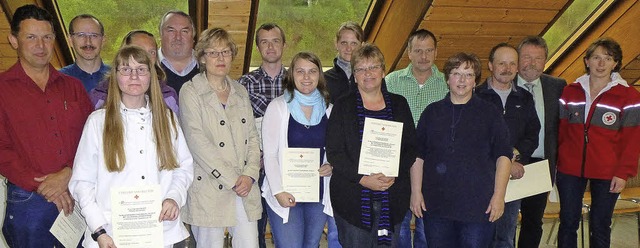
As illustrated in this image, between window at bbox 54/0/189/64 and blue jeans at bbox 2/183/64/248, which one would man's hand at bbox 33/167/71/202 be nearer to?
blue jeans at bbox 2/183/64/248

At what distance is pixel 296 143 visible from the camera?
2.92 metres

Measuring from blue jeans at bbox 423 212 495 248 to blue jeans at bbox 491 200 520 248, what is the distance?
49 centimetres

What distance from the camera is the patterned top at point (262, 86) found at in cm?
322

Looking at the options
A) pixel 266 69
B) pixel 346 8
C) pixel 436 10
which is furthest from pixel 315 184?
pixel 346 8

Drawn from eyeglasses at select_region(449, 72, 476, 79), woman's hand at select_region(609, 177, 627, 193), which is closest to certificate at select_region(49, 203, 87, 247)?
eyeglasses at select_region(449, 72, 476, 79)

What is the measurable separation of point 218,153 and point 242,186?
0.65 feet

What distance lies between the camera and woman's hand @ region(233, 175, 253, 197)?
2.78 m

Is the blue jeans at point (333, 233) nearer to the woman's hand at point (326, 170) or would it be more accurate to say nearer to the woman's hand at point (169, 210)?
the woman's hand at point (326, 170)

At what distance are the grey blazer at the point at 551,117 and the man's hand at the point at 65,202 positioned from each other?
8.83ft

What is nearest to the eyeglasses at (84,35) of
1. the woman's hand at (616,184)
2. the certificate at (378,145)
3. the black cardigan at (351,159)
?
the black cardigan at (351,159)

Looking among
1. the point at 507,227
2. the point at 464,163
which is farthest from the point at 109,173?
the point at 507,227

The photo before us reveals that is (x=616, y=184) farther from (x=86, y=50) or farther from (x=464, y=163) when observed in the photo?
(x=86, y=50)

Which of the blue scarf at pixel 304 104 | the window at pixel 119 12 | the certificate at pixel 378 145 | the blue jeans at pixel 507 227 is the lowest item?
the blue jeans at pixel 507 227

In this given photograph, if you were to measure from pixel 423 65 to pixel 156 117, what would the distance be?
5.60 feet
